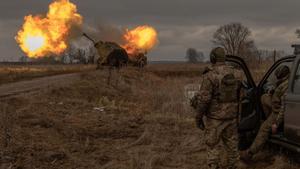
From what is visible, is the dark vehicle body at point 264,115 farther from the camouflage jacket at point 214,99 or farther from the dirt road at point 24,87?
the dirt road at point 24,87

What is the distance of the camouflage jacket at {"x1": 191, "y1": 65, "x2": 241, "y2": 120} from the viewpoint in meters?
6.45

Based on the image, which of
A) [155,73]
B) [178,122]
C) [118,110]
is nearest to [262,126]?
[178,122]

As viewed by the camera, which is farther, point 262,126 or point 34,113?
point 34,113

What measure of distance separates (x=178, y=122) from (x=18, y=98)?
5.59 m

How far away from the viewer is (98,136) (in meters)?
11.2

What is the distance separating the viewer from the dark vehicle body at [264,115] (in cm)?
699

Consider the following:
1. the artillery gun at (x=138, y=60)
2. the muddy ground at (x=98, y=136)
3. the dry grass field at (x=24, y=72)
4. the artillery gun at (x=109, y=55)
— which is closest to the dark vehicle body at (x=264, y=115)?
the muddy ground at (x=98, y=136)

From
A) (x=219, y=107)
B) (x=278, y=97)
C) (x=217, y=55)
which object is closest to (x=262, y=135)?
(x=278, y=97)

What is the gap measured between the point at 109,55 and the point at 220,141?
33133 millimetres

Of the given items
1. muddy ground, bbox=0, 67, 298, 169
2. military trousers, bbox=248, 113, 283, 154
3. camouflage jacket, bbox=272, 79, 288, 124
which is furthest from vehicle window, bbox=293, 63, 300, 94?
muddy ground, bbox=0, 67, 298, 169

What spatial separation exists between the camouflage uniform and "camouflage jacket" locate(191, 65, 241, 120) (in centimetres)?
100

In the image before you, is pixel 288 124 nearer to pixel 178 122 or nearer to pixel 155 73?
pixel 178 122

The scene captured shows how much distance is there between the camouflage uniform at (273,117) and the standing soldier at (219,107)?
959 mm

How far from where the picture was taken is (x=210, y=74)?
6477 millimetres
